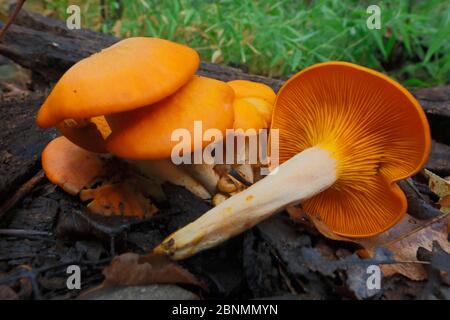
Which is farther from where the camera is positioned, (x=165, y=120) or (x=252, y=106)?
(x=252, y=106)

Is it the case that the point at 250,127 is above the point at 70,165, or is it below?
above

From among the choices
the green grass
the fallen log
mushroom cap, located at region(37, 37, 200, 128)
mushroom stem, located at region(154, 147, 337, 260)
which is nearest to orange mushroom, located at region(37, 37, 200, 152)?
mushroom cap, located at region(37, 37, 200, 128)

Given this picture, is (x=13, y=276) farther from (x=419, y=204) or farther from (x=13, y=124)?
(x=419, y=204)

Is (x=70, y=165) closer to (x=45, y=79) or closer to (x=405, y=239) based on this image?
(x=45, y=79)

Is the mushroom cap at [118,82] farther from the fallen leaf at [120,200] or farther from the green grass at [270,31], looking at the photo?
the green grass at [270,31]

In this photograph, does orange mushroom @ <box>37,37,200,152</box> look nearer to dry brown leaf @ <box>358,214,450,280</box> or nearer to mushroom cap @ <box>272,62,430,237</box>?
mushroom cap @ <box>272,62,430,237</box>

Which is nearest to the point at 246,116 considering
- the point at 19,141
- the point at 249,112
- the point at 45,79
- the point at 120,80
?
the point at 249,112
